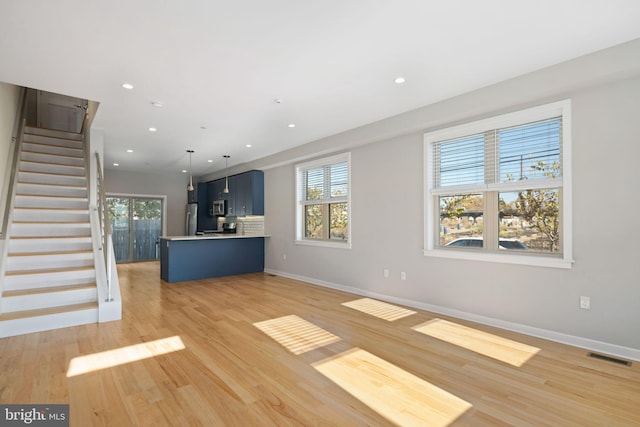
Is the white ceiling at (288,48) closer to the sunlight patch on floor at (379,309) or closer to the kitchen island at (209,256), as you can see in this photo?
the sunlight patch on floor at (379,309)

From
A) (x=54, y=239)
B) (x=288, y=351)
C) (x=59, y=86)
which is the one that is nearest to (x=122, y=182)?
(x=54, y=239)

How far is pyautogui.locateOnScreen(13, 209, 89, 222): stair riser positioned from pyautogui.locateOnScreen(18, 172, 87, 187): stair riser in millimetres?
764

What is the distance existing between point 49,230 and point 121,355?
282 centimetres

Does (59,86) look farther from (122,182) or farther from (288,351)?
(122,182)

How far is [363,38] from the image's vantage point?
2.56 m

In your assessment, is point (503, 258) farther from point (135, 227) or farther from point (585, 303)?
point (135, 227)

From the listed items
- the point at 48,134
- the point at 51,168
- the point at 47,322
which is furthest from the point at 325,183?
the point at 48,134

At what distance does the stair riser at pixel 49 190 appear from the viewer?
4832 mm

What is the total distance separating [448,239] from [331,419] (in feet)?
9.58

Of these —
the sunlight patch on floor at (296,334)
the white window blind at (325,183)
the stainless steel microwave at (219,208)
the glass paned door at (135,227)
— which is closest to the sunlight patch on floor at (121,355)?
the sunlight patch on floor at (296,334)

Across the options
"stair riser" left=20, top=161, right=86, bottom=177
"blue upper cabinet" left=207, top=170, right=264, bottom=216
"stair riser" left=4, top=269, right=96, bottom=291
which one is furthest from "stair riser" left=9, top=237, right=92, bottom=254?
"blue upper cabinet" left=207, top=170, right=264, bottom=216

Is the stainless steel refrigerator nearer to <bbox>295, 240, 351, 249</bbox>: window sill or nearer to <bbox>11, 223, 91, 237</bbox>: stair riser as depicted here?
<bbox>295, 240, 351, 249</bbox>: window sill

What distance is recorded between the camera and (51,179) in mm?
5223

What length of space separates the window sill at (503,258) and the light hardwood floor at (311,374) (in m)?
0.75
